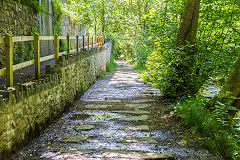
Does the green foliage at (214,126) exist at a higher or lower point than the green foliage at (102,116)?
higher

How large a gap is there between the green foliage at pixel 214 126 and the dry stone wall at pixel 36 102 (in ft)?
9.86

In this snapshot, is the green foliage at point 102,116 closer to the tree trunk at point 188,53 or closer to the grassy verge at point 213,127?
the grassy verge at point 213,127

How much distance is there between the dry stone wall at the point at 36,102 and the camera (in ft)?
11.7

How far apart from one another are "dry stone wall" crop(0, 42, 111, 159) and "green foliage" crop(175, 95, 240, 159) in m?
3.01

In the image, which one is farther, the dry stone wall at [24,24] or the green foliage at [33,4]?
the green foliage at [33,4]

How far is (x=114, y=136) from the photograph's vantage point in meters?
4.63

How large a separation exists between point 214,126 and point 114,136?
190 centimetres

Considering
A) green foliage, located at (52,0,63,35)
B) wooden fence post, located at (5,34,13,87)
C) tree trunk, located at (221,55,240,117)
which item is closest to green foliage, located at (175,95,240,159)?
tree trunk, located at (221,55,240,117)

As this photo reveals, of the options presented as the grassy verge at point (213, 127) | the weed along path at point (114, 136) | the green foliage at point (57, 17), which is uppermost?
the green foliage at point (57, 17)

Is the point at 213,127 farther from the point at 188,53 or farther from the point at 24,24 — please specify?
the point at 24,24

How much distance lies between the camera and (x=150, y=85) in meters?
11.1

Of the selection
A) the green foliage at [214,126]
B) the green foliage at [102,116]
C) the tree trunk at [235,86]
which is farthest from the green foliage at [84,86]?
the tree trunk at [235,86]

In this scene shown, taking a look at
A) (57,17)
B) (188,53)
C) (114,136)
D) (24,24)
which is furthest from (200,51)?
(57,17)

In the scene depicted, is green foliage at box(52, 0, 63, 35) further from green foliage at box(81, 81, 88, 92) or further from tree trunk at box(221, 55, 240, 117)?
tree trunk at box(221, 55, 240, 117)
